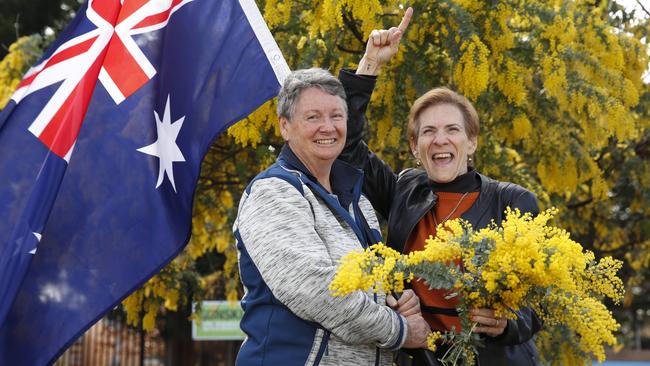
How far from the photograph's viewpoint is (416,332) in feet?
10.3

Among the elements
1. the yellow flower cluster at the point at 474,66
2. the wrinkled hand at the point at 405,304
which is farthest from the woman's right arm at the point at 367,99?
the yellow flower cluster at the point at 474,66

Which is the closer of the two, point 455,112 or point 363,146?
point 455,112

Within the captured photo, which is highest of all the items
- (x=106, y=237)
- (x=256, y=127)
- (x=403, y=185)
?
(x=256, y=127)

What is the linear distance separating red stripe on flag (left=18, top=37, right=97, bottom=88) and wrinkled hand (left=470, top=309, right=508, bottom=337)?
2.49 metres

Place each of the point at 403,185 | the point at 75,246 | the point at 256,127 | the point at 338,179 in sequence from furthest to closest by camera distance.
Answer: the point at 256,127 < the point at 75,246 < the point at 403,185 < the point at 338,179

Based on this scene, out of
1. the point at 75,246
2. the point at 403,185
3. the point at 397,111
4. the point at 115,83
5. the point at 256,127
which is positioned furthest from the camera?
the point at 397,111

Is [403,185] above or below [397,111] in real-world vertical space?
below

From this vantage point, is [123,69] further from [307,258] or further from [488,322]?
[488,322]

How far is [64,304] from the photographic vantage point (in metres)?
4.02

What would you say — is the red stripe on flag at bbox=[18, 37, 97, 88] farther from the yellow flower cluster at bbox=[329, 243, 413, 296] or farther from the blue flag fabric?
the yellow flower cluster at bbox=[329, 243, 413, 296]

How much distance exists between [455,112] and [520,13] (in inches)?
112

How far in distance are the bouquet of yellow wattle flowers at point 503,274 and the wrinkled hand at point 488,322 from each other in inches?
0.9

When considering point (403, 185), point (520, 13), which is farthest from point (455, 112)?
point (520, 13)

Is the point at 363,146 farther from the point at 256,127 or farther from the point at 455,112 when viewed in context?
the point at 256,127
